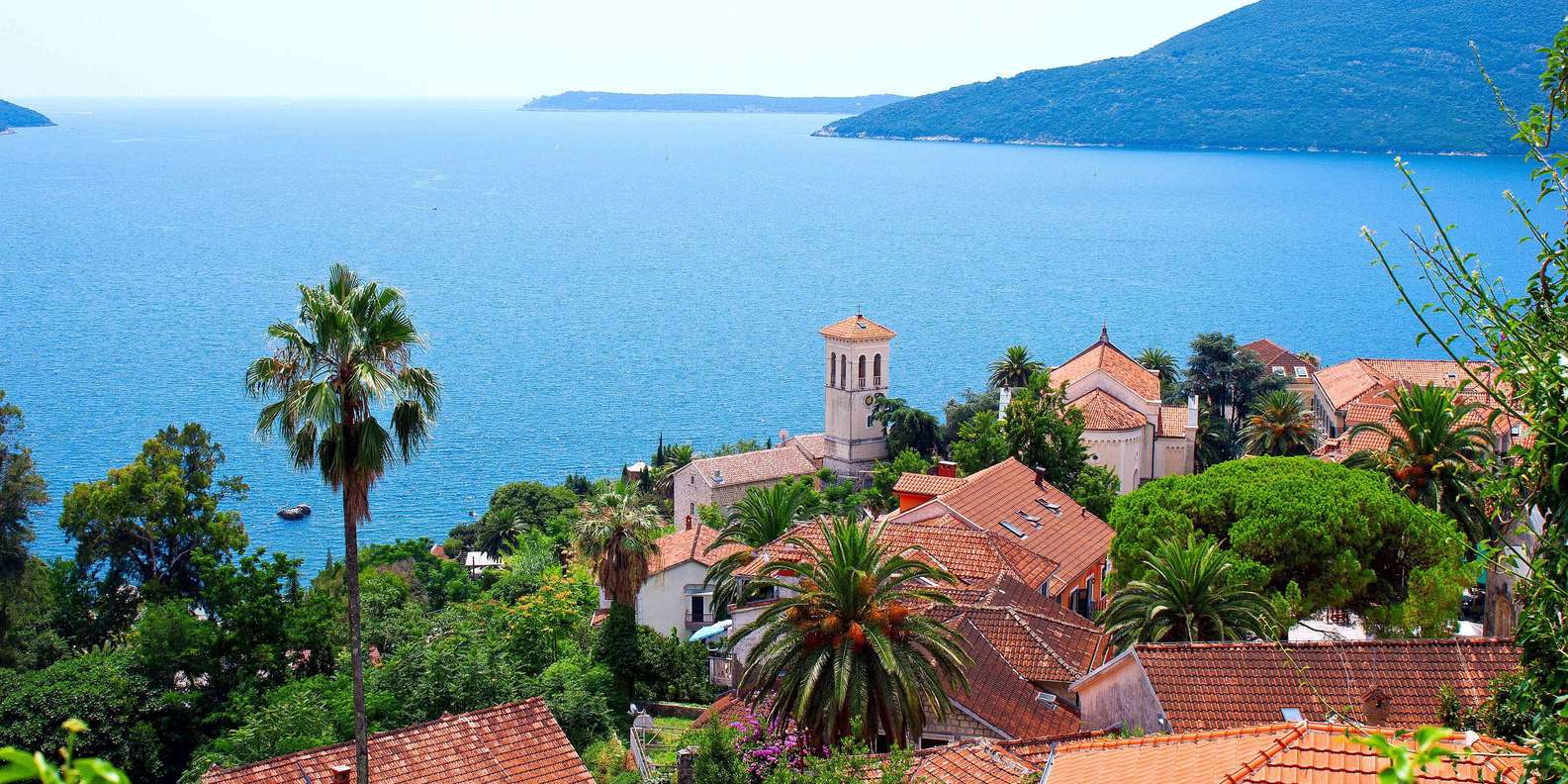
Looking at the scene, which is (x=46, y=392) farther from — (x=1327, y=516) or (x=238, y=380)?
(x=1327, y=516)

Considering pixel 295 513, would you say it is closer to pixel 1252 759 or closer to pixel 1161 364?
pixel 1161 364

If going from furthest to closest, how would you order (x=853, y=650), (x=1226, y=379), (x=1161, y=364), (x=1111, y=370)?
(x=1161, y=364) → (x=1226, y=379) → (x=1111, y=370) → (x=853, y=650)

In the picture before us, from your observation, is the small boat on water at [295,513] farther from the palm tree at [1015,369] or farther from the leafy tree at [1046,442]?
the leafy tree at [1046,442]

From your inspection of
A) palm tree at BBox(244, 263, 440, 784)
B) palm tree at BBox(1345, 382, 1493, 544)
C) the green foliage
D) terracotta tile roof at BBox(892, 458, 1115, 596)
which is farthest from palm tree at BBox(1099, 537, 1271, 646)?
palm tree at BBox(244, 263, 440, 784)

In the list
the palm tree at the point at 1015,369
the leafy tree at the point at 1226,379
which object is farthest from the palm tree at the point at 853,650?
the leafy tree at the point at 1226,379

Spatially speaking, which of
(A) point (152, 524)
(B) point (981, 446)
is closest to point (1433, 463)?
(B) point (981, 446)

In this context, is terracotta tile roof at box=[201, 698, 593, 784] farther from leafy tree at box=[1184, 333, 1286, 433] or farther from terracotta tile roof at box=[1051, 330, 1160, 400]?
leafy tree at box=[1184, 333, 1286, 433]

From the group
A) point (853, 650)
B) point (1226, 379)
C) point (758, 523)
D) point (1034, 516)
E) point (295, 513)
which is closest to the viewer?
point (853, 650)
